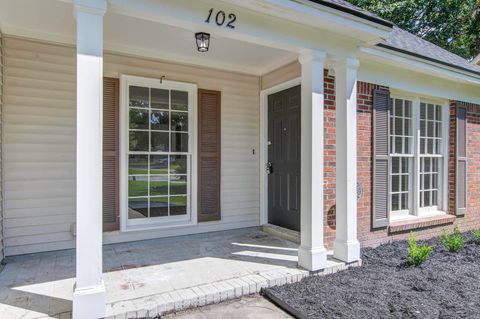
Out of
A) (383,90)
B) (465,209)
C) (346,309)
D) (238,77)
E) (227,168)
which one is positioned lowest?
(346,309)

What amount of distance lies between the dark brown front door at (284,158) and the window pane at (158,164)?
5.74ft

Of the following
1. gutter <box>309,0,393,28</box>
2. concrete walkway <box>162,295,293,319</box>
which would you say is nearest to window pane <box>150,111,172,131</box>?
gutter <box>309,0,393,28</box>

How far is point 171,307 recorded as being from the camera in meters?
2.64

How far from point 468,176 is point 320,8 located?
15.2ft

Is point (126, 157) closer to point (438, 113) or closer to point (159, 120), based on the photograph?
point (159, 120)

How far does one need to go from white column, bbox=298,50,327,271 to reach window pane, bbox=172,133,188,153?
2105 millimetres

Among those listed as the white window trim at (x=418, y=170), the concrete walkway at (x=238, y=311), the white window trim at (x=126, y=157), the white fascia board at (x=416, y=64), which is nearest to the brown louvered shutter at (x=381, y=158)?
Answer: the white window trim at (x=418, y=170)

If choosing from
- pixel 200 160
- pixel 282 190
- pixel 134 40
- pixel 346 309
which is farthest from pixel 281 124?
pixel 346 309

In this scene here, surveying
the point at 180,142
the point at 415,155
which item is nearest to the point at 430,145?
the point at 415,155

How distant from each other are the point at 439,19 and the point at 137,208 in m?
14.6

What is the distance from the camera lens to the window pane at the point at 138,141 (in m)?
4.48

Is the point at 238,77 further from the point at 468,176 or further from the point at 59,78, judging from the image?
the point at 468,176

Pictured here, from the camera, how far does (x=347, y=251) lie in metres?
3.66

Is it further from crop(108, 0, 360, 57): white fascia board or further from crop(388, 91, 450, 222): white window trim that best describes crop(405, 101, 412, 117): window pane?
crop(108, 0, 360, 57): white fascia board
